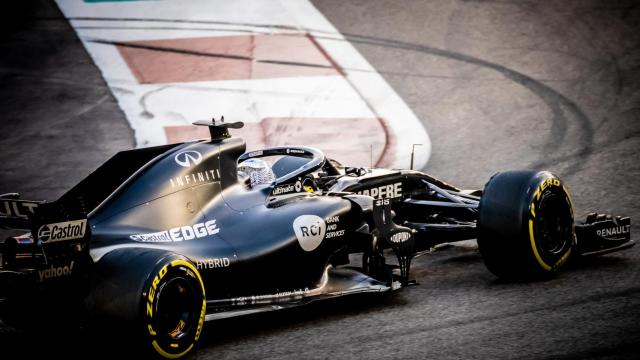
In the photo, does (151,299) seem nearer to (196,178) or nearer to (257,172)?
Result: (196,178)

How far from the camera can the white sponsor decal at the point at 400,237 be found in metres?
6.80

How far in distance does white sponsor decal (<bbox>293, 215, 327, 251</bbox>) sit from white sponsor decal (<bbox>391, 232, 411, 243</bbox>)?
59 centimetres

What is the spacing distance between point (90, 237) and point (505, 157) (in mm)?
6687

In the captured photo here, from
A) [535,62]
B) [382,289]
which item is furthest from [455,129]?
[382,289]

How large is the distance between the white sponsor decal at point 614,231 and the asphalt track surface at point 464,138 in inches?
8.7

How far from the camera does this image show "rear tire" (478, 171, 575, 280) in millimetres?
6672

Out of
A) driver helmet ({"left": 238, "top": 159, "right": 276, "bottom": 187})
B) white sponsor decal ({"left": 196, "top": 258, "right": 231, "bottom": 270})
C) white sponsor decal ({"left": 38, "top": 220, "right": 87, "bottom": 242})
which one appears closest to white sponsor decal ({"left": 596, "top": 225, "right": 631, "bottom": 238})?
driver helmet ({"left": 238, "top": 159, "right": 276, "bottom": 187})

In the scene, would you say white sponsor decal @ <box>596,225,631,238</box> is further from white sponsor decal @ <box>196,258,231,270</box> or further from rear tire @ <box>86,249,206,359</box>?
rear tire @ <box>86,249,206,359</box>

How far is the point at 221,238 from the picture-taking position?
241 inches

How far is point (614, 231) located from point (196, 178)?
363cm

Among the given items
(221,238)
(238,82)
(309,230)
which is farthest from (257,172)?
(238,82)

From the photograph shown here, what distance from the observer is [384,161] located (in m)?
11.0

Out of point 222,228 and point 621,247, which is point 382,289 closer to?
point 222,228

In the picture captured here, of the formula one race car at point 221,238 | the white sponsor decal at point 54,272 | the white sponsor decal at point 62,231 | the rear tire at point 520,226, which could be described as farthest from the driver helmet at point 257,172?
the white sponsor decal at point 54,272
